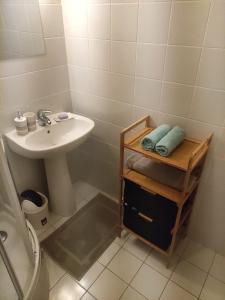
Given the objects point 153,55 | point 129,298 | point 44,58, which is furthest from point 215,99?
point 129,298

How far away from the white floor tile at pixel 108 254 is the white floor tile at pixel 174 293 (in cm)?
39

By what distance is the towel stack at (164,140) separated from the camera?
107 centimetres

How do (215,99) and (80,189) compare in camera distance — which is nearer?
(215,99)

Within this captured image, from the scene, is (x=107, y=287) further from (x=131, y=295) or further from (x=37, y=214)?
(x=37, y=214)

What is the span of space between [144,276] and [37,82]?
1.43 meters

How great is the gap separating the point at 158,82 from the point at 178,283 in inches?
47.9

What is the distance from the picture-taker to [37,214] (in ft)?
5.18

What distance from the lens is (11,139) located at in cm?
132

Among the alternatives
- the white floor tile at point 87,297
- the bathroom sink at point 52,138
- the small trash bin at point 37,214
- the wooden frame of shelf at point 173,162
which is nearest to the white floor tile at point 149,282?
the wooden frame of shelf at point 173,162

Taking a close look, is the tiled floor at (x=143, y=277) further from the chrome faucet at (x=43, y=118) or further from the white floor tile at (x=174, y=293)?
the chrome faucet at (x=43, y=118)

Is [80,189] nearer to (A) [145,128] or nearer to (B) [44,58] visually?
(A) [145,128]

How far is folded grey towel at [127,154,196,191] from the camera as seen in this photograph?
1.17 m

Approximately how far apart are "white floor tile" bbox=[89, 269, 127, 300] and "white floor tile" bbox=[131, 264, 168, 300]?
0.28ft

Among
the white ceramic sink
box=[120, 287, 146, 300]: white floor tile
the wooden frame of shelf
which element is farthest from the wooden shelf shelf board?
box=[120, 287, 146, 300]: white floor tile
